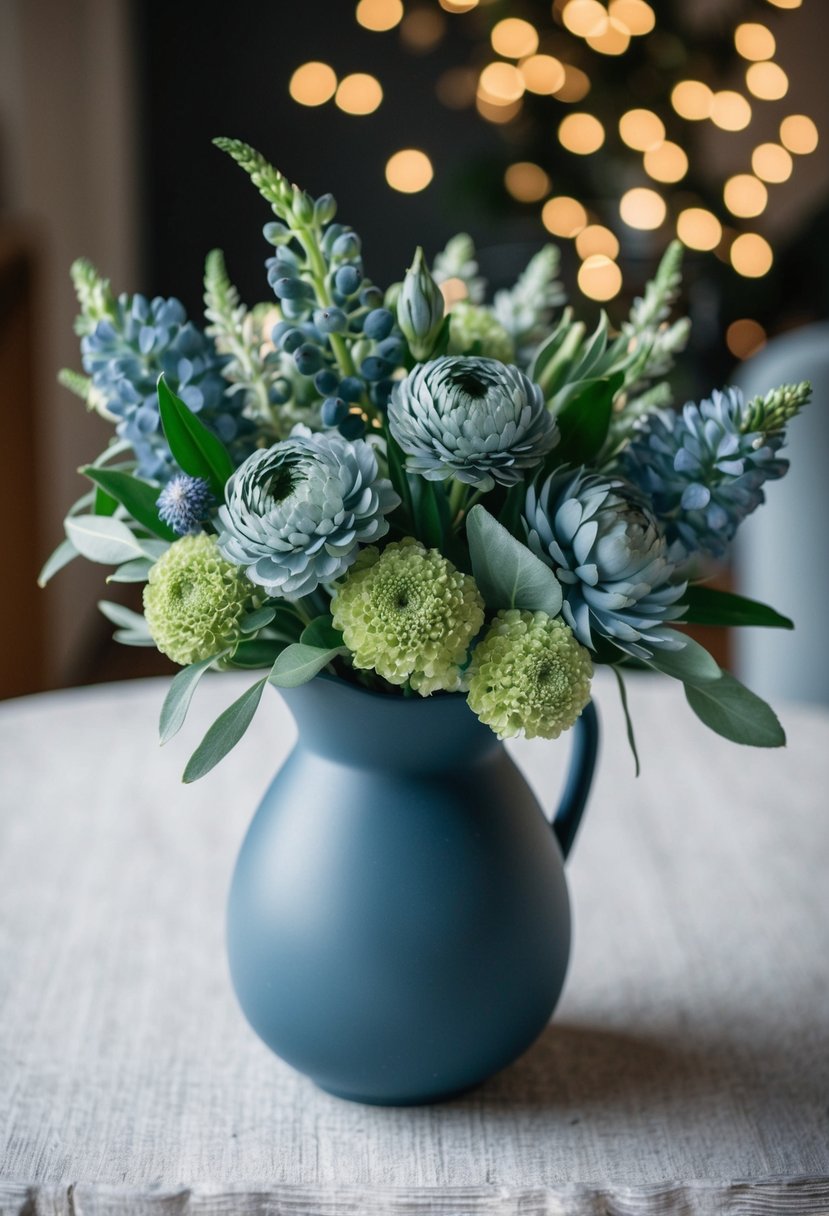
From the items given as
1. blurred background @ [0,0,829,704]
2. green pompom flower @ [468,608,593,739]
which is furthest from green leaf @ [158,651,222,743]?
blurred background @ [0,0,829,704]

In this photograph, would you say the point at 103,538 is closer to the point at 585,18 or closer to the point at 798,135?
the point at 585,18

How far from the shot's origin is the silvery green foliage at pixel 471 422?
54 centimetres

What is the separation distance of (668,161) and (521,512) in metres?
2.36

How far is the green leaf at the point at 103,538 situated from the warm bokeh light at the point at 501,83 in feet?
7.86

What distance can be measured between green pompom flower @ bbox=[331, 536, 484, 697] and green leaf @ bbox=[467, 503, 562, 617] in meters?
0.01

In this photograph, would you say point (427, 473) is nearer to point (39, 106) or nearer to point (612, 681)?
point (612, 681)

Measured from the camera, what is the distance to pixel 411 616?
1.81ft

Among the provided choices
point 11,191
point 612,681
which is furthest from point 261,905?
point 11,191

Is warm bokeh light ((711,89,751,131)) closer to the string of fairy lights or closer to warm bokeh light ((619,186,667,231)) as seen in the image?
the string of fairy lights

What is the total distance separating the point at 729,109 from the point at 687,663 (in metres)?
2.47

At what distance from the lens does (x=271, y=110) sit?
3361mm

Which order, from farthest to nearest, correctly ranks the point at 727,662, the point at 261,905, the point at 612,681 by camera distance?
1. the point at 727,662
2. the point at 612,681
3. the point at 261,905

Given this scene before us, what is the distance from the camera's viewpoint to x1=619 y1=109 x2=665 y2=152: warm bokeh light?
2.69 metres

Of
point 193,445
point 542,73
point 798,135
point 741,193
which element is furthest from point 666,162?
point 193,445
